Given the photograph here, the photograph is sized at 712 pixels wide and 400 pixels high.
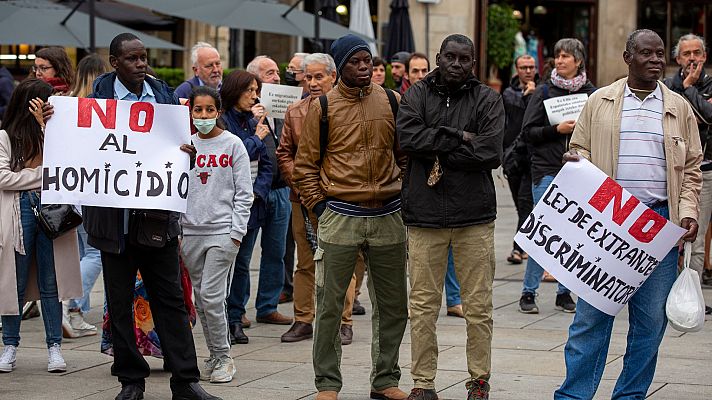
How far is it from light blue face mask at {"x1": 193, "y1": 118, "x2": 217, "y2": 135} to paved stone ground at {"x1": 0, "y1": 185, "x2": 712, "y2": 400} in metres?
1.48

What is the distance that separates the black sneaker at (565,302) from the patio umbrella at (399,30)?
12053 mm

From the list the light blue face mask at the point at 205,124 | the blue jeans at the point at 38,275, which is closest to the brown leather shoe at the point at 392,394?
the light blue face mask at the point at 205,124

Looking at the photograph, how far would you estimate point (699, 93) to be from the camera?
10.1 m

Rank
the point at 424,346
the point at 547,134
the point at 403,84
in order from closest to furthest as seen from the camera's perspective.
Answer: the point at 424,346 < the point at 547,134 < the point at 403,84

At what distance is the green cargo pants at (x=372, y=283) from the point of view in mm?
7016

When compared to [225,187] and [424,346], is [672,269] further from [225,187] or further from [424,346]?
[225,187]

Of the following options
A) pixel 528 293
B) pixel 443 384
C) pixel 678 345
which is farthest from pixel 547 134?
pixel 443 384

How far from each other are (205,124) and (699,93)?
4.28m

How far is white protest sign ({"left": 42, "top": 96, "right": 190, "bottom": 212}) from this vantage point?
6.85m

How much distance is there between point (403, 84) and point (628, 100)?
19.2 feet

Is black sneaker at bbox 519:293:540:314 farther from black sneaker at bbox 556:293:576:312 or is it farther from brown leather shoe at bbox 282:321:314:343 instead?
brown leather shoe at bbox 282:321:314:343

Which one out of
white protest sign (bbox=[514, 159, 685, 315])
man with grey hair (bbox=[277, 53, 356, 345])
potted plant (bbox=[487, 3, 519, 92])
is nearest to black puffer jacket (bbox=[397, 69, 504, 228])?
white protest sign (bbox=[514, 159, 685, 315])

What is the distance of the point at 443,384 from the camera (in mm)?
7465

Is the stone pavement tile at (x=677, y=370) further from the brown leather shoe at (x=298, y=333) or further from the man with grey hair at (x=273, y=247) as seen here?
Answer: the man with grey hair at (x=273, y=247)
